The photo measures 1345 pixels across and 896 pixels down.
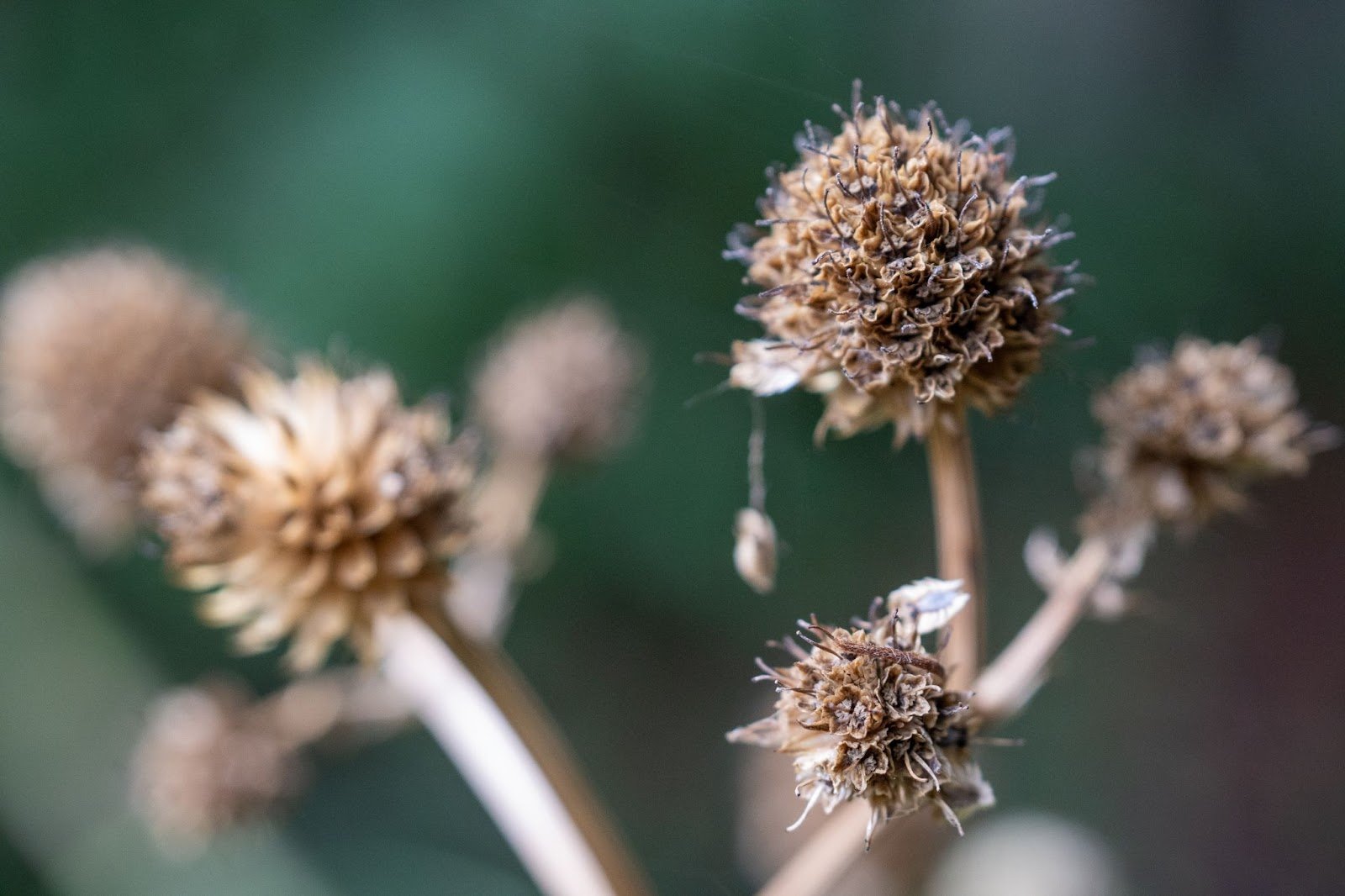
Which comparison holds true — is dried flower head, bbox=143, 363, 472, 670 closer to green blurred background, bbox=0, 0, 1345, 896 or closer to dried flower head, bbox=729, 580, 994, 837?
dried flower head, bbox=729, 580, 994, 837

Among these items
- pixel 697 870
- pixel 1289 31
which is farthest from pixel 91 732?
pixel 1289 31

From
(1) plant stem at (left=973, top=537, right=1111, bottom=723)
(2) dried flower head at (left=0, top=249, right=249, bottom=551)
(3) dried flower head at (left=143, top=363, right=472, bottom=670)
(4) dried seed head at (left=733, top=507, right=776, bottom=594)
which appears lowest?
(1) plant stem at (left=973, top=537, right=1111, bottom=723)

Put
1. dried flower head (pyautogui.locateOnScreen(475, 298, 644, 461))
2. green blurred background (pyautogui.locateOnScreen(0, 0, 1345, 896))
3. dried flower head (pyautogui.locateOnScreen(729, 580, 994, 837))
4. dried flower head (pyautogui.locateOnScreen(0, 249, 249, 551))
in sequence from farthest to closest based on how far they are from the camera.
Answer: green blurred background (pyautogui.locateOnScreen(0, 0, 1345, 896)), dried flower head (pyautogui.locateOnScreen(475, 298, 644, 461)), dried flower head (pyautogui.locateOnScreen(0, 249, 249, 551)), dried flower head (pyautogui.locateOnScreen(729, 580, 994, 837))

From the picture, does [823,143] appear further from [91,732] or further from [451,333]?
[91,732]

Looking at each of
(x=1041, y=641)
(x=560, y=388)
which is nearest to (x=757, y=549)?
(x=1041, y=641)

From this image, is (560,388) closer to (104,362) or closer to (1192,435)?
(104,362)

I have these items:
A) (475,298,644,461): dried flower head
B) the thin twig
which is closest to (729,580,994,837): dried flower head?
the thin twig

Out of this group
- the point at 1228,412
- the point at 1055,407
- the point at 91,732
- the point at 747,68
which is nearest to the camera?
the point at 1228,412
